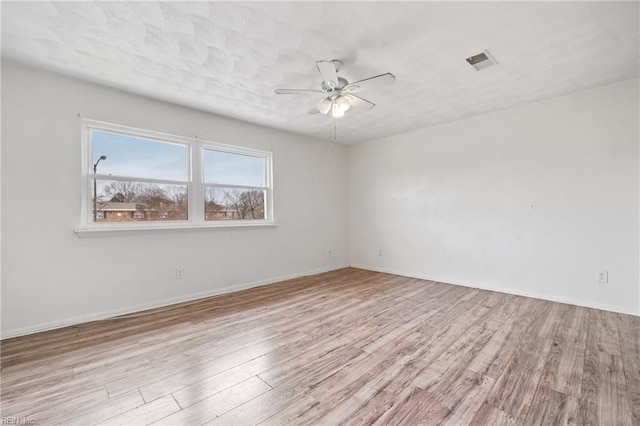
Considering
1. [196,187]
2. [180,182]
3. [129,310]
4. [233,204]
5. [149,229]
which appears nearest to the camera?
[129,310]

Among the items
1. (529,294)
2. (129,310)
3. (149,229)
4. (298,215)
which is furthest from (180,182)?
(529,294)

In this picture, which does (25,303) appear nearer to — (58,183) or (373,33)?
(58,183)

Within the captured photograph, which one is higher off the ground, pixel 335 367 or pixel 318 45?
pixel 318 45

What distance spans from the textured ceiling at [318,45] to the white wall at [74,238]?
0.28 meters

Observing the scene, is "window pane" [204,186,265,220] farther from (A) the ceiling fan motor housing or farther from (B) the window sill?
(A) the ceiling fan motor housing

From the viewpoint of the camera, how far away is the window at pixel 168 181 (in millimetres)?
2996

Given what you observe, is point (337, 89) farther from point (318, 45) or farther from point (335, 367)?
point (335, 367)

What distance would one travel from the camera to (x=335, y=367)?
1975 mm

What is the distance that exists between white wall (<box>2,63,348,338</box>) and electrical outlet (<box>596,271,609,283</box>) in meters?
4.32

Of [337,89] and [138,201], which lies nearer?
[337,89]

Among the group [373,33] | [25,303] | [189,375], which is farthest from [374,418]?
[25,303]

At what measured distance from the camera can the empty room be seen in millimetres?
1779

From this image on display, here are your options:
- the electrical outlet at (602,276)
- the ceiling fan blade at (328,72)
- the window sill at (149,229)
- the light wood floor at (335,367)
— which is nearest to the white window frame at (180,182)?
the window sill at (149,229)

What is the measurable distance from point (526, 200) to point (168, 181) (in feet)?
15.6
